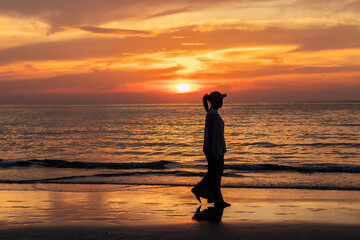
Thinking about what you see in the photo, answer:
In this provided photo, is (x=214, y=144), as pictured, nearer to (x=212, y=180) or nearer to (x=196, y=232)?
(x=212, y=180)

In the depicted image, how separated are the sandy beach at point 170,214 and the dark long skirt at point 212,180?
0.88 ft

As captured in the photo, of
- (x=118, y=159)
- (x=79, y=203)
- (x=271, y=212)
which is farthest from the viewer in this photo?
(x=118, y=159)

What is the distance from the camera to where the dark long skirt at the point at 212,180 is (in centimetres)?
786

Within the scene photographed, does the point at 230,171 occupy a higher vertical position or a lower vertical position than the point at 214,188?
lower

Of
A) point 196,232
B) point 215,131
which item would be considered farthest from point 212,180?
point 196,232

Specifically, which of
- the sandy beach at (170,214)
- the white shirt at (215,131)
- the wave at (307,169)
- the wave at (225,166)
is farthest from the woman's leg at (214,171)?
the wave at (307,169)

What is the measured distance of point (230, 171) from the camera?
16.0 metres

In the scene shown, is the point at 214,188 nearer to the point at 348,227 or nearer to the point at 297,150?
the point at 348,227

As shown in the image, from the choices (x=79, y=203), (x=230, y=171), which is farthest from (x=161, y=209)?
(x=230, y=171)

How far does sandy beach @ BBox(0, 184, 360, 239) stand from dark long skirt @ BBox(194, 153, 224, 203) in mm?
268

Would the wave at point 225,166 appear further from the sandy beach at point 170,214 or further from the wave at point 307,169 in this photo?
the sandy beach at point 170,214

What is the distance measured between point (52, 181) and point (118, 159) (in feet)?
30.8

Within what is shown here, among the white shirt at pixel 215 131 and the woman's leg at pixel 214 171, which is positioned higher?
the white shirt at pixel 215 131

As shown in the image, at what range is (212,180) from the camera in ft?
26.0
